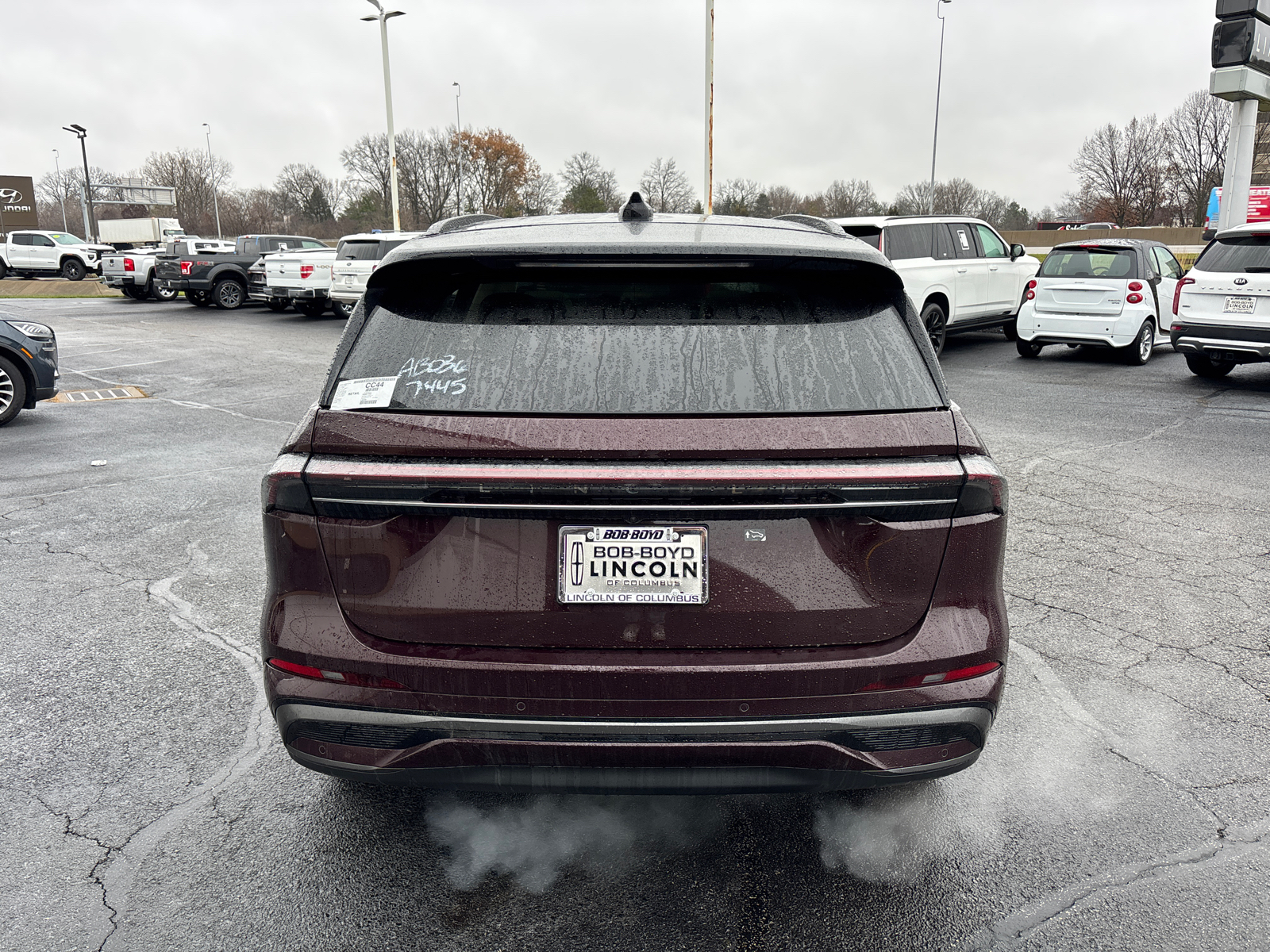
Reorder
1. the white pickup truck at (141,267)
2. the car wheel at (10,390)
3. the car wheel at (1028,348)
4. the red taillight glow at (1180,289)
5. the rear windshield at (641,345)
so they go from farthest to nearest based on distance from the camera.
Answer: the white pickup truck at (141,267), the car wheel at (1028,348), the red taillight glow at (1180,289), the car wheel at (10,390), the rear windshield at (641,345)

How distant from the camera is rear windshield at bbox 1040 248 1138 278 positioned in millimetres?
13062

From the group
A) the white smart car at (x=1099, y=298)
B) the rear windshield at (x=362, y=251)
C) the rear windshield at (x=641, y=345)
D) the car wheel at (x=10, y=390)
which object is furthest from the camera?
the rear windshield at (x=362, y=251)

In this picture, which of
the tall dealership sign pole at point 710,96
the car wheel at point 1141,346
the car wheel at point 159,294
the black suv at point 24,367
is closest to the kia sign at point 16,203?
the car wheel at point 159,294

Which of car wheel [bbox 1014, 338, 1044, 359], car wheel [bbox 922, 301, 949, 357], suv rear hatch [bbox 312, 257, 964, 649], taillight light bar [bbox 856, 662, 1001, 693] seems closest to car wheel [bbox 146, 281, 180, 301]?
car wheel [bbox 922, 301, 949, 357]

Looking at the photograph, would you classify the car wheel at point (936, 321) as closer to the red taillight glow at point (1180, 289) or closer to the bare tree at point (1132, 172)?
the red taillight glow at point (1180, 289)

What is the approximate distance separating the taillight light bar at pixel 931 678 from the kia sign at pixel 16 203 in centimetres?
8060

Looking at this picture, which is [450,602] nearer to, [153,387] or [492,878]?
[492,878]

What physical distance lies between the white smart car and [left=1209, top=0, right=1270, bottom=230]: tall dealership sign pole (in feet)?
15.5

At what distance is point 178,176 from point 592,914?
95598 millimetres

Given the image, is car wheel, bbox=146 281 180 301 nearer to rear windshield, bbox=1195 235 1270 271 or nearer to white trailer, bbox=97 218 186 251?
rear windshield, bbox=1195 235 1270 271

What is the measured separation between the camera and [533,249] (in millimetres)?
2355

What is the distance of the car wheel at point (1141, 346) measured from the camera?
13.1 m

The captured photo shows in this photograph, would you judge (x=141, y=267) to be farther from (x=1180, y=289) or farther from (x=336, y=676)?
(x=336, y=676)

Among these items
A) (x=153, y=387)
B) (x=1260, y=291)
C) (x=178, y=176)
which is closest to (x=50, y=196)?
(x=178, y=176)
